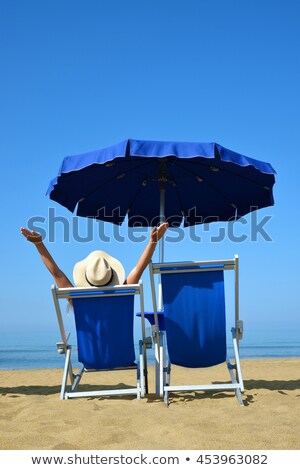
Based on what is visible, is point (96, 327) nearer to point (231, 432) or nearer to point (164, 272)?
point (164, 272)

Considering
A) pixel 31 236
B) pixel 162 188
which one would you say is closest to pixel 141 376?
pixel 31 236

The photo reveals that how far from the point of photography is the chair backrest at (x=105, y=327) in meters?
4.02

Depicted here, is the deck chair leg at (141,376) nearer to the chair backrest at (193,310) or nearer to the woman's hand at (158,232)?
the chair backrest at (193,310)

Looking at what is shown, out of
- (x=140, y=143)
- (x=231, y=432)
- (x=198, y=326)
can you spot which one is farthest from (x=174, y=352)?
(x=140, y=143)

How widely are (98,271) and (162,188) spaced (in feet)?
6.13

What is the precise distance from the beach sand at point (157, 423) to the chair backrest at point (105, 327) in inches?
14.1

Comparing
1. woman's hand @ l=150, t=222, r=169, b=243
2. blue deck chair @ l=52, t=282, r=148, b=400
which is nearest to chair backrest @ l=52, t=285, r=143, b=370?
blue deck chair @ l=52, t=282, r=148, b=400

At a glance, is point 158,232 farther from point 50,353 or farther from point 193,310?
point 50,353

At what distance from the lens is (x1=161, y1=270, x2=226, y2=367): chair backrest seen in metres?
3.90

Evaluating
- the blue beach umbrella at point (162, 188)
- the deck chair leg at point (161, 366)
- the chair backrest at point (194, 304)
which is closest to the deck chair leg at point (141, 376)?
the deck chair leg at point (161, 366)

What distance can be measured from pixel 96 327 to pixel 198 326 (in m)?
0.87

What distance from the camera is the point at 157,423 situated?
2.80 metres

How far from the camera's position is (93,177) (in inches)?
225
